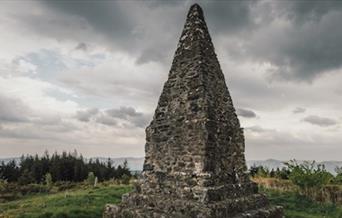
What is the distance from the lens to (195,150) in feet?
36.9

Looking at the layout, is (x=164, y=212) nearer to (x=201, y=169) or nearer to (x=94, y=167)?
(x=201, y=169)

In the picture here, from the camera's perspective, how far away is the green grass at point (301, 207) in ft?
72.0

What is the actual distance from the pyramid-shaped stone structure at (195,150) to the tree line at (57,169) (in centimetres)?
4331

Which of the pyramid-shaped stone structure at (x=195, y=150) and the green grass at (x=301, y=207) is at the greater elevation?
the pyramid-shaped stone structure at (x=195, y=150)

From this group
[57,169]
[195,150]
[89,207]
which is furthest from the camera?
[57,169]

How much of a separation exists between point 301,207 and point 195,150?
16277mm

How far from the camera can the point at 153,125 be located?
42.1 feet

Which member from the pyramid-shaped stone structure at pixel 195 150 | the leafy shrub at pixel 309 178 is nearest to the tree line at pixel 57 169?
the leafy shrub at pixel 309 178

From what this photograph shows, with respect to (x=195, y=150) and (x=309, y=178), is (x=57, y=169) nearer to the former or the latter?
(x=309, y=178)

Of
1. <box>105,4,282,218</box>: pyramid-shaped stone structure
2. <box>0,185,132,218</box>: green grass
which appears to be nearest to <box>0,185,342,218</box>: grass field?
<box>0,185,132,218</box>: green grass

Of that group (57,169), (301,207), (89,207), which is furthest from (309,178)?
(57,169)

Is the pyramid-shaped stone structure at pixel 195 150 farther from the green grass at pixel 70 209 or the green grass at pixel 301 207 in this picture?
the green grass at pixel 301 207

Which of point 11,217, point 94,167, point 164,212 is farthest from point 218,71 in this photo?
point 94,167

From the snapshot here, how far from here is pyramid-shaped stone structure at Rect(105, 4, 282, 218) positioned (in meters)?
11.1
